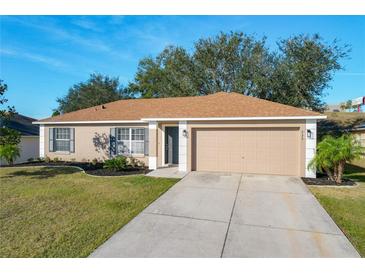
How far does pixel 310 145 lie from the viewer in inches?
376

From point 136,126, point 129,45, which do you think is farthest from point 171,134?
point 129,45

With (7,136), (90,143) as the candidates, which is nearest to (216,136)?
(90,143)

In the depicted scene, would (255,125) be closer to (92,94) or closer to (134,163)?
(134,163)

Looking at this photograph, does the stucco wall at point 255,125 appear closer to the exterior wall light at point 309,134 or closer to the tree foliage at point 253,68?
the exterior wall light at point 309,134

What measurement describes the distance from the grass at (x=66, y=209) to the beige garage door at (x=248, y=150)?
106 inches

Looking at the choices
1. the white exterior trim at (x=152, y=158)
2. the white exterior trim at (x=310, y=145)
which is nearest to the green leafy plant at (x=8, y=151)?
the white exterior trim at (x=152, y=158)

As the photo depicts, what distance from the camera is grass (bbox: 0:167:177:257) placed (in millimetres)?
4156

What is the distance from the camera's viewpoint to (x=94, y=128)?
543 inches

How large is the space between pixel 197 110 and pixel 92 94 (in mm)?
24054

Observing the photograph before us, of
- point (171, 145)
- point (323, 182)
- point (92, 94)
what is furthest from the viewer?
point (92, 94)

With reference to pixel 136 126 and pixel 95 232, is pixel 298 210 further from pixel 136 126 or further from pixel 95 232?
pixel 136 126

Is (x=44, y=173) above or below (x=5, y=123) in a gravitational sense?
below

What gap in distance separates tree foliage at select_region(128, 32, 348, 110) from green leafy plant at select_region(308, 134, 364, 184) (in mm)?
12889
